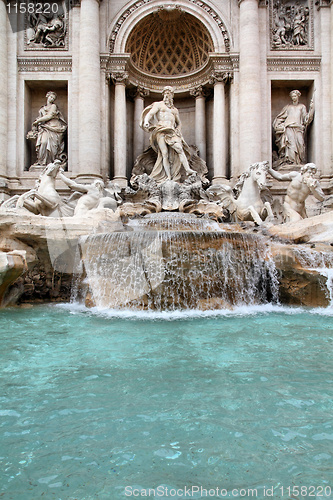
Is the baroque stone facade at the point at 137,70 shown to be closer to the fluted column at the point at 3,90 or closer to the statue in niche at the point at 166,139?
the fluted column at the point at 3,90

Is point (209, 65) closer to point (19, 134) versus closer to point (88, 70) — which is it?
point (88, 70)

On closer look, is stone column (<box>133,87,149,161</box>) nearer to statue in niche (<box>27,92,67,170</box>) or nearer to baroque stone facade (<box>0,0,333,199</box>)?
baroque stone facade (<box>0,0,333,199</box>)

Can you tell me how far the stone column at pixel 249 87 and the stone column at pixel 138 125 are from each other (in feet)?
10.5

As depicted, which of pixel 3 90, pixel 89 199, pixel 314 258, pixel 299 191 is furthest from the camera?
pixel 3 90

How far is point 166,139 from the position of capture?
35.0 ft

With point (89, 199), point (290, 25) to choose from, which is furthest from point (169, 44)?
point (89, 199)

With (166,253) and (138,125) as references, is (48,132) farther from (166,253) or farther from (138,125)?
(166,253)

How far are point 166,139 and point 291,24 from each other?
5.40 metres

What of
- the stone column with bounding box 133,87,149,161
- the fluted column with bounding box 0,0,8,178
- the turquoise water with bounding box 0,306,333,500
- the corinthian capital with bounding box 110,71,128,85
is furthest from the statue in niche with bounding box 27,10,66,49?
the turquoise water with bounding box 0,306,333,500

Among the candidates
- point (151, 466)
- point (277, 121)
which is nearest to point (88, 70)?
point (277, 121)

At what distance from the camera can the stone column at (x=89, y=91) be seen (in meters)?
10.6

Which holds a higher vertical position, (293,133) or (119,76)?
(119,76)

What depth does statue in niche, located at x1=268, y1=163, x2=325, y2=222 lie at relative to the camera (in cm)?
746

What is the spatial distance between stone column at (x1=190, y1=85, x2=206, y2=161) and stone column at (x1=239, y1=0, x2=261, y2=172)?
5.34ft
